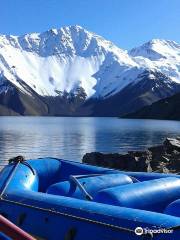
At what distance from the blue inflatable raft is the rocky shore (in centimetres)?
1396

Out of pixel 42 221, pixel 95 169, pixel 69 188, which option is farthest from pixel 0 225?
pixel 95 169

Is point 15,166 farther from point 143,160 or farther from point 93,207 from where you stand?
point 143,160

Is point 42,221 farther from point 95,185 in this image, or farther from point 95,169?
point 95,169

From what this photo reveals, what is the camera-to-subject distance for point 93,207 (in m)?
8.02

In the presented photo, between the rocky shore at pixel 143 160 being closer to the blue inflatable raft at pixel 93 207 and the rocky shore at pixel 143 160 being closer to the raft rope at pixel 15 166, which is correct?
the raft rope at pixel 15 166

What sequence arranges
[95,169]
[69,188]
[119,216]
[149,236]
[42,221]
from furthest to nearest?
[95,169] → [69,188] → [42,221] → [119,216] → [149,236]

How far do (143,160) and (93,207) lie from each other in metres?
21.5

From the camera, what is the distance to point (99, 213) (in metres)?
7.79

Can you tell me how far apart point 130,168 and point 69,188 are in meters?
19.8

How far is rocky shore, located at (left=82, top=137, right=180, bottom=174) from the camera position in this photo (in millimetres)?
27953
